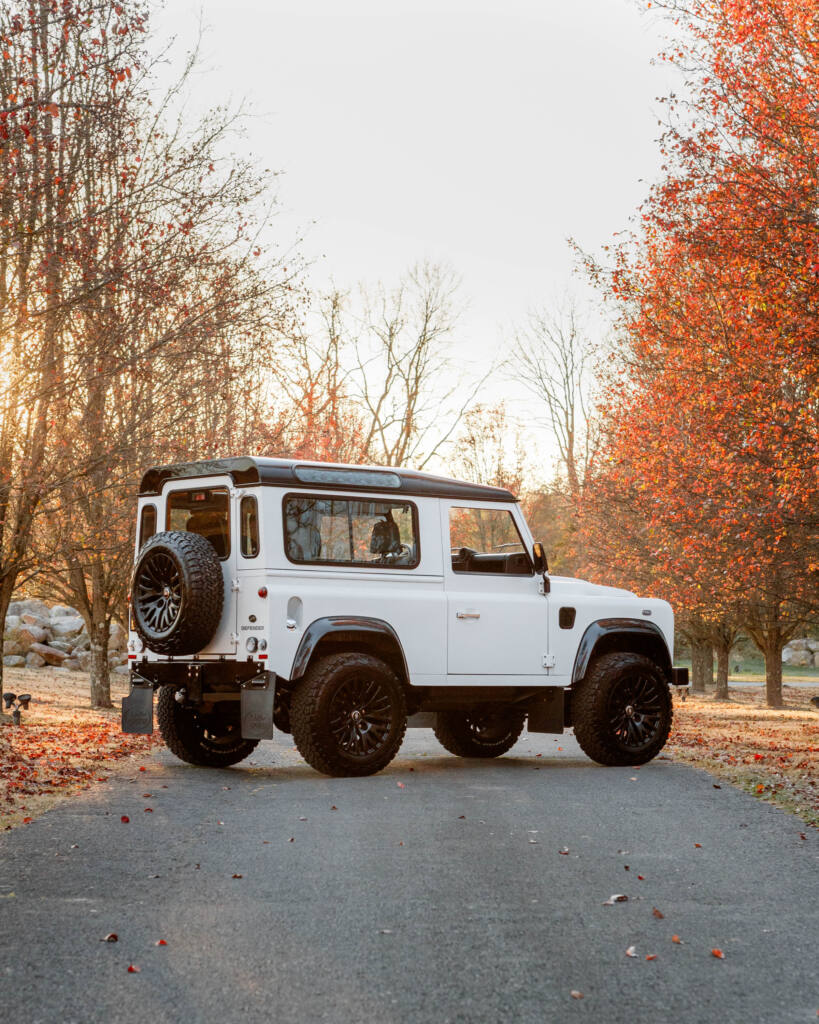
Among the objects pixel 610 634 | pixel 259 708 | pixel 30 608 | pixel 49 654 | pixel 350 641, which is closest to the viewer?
pixel 259 708

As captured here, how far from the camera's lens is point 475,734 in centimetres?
1384

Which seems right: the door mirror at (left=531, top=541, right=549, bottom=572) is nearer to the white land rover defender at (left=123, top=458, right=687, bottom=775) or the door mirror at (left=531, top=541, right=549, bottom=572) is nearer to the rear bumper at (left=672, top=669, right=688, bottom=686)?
the white land rover defender at (left=123, top=458, right=687, bottom=775)

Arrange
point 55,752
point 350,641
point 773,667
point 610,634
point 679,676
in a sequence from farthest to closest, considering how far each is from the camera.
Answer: point 773,667
point 55,752
point 679,676
point 610,634
point 350,641

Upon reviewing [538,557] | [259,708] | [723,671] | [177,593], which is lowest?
[723,671]

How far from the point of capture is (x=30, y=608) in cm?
4238

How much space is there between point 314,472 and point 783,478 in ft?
21.5

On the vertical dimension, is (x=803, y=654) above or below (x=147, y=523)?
below

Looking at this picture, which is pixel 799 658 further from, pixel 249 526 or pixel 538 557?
pixel 249 526

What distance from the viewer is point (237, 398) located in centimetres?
2175

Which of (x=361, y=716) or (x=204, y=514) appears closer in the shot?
(x=361, y=716)

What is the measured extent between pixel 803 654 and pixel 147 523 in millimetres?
53191

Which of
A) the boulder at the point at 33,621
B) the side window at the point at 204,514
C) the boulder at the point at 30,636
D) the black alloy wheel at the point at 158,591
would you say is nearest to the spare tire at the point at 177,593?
the black alloy wheel at the point at 158,591

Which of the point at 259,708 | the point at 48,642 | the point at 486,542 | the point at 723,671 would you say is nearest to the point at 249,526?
the point at 259,708

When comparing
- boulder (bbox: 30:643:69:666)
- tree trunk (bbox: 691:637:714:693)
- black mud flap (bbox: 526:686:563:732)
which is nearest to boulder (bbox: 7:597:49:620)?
A: boulder (bbox: 30:643:69:666)
